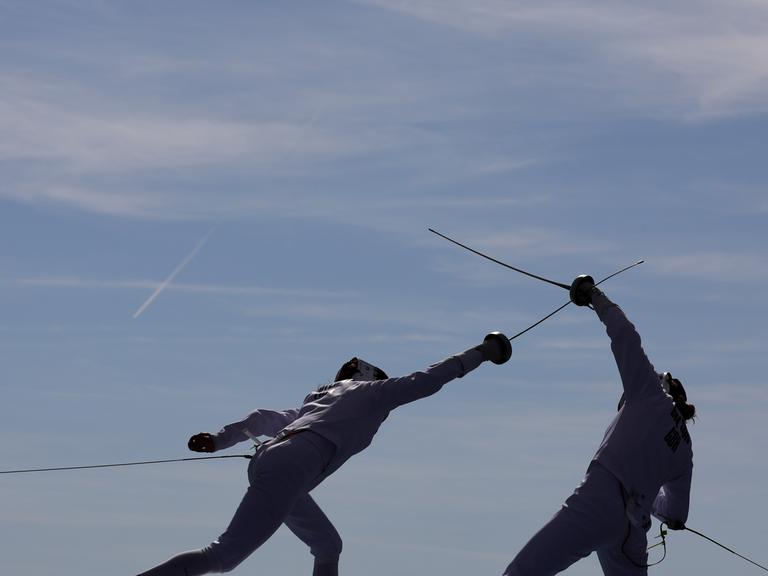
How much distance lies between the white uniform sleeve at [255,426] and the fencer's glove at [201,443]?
0.14ft

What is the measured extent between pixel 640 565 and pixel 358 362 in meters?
2.99

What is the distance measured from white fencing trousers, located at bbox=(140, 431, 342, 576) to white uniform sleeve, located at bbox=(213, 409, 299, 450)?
814 mm

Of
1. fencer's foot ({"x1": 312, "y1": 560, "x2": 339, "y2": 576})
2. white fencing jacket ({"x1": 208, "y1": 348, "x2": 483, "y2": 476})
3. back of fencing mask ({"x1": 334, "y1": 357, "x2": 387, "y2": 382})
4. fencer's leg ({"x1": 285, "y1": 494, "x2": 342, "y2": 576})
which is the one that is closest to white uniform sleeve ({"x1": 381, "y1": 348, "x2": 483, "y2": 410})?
white fencing jacket ({"x1": 208, "y1": 348, "x2": 483, "y2": 476})

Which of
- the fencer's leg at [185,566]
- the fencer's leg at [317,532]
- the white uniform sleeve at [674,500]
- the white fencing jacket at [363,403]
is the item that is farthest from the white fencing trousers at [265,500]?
the white uniform sleeve at [674,500]

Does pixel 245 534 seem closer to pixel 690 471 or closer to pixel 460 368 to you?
pixel 460 368

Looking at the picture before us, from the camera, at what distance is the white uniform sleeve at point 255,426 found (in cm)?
1147

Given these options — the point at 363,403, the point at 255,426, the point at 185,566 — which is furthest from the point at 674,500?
the point at 185,566

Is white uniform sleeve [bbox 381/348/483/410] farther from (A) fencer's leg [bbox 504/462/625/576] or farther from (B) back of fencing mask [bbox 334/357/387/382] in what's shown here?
(A) fencer's leg [bbox 504/462/625/576]

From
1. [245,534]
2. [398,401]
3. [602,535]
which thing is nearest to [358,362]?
[398,401]

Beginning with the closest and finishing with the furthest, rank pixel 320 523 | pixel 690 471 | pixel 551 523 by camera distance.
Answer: pixel 551 523 → pixel 690 471 → pixel 320 523

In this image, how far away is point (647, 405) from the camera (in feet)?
33.2

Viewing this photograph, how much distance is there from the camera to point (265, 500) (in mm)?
10320

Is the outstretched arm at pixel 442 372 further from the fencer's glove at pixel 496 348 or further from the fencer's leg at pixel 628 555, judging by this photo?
the fencer's leg at pixel 628 555

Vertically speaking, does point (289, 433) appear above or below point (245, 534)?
above
